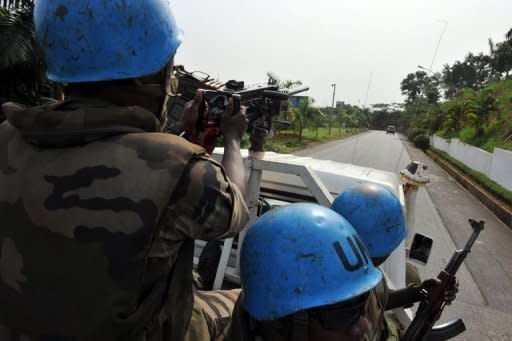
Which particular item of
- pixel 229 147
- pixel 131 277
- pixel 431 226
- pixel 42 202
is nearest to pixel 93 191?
pixel 42 202

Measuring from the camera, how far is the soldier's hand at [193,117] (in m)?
1.72

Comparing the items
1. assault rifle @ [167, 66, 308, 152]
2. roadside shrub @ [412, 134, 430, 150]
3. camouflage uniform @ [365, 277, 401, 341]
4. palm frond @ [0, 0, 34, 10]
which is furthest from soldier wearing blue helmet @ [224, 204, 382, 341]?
roadside shrub @ [412, 134, 430, 150]

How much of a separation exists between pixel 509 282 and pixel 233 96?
6806mm

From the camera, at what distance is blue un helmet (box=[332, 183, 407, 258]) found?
2.05m

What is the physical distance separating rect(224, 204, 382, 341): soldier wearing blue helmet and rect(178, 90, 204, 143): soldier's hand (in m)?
0.56

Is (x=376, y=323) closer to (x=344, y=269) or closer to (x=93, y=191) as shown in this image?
(x=344, y=269)

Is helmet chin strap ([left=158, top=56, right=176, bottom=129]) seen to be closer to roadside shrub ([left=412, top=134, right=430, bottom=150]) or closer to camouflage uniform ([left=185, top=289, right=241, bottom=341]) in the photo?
camouflage uniform ([left=185, top=289, right=241, bottom=341])

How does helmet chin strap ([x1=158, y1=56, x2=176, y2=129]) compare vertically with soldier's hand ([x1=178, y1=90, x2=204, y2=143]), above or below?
above

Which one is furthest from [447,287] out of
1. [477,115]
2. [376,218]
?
[477,115]

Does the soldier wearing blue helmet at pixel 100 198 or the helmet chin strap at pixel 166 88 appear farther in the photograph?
the helmet chin strap at pixel 166 88

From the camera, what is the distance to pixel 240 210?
122 cm

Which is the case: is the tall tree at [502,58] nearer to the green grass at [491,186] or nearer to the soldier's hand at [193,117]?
the green grass at [491,186]

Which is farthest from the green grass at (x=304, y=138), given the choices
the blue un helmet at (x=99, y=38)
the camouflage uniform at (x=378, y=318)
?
the blue un helmet at (x=99, y=38)

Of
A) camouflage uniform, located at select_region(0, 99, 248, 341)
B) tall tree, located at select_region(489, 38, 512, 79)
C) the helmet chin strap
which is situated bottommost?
camouflage uniform, located at select_region(0, 99, 248, 341)
